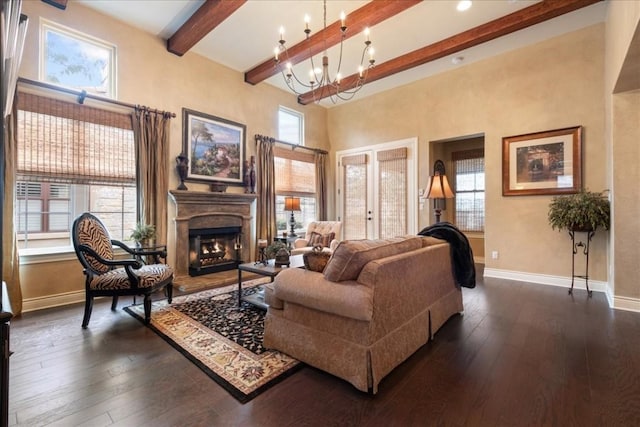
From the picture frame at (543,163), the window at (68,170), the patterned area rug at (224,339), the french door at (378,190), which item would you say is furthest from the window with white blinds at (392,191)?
the window at (68,170)

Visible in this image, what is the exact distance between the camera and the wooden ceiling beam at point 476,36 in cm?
357

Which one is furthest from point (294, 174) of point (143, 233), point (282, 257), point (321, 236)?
point (282, 257)

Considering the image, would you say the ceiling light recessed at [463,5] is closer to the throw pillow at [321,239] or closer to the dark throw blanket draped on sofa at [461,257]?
the dark throw blanket draped on sofa at [461,257]

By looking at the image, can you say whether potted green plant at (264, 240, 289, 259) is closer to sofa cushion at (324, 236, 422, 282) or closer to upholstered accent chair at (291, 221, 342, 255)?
sofa cushion at (324, 236, 422, 282)

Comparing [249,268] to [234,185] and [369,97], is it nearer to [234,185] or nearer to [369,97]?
[234,185]

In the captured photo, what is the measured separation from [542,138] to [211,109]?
529 centimetres

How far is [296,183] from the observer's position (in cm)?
641

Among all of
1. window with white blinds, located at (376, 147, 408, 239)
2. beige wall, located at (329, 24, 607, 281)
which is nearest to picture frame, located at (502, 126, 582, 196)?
beige wall, located at (329, 24, 607, 281)

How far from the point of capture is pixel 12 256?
3057 millimetres

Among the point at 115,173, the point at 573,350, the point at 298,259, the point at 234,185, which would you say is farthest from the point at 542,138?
the point at 115,173

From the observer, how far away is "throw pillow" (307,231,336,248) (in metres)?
5.18

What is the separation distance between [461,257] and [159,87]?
185 inches

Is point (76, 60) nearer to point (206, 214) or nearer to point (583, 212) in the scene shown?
point (206, 214)

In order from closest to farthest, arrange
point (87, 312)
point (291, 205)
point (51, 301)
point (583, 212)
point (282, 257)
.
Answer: point (87, 312)
point (282, 257)
point (51, 301)
point (583, 212)
point (291, 205)
